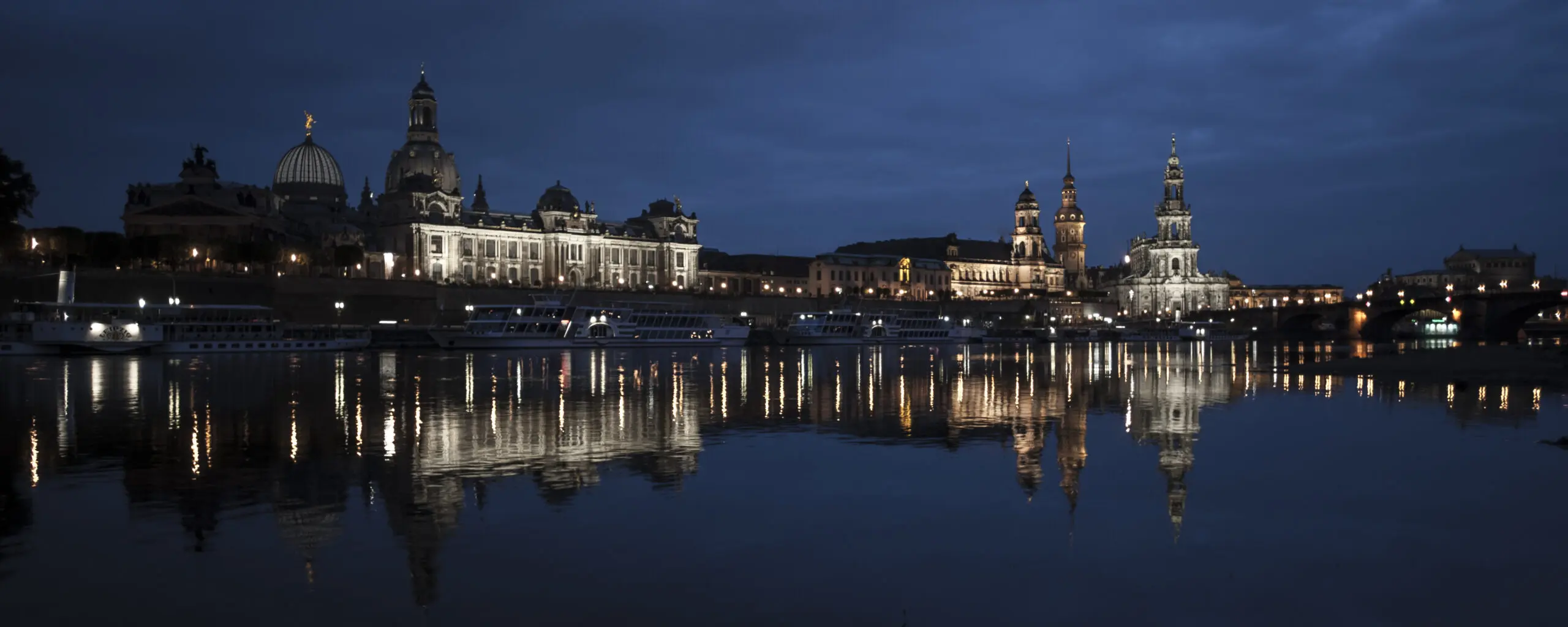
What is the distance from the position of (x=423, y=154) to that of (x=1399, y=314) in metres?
109

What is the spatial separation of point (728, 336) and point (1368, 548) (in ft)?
262

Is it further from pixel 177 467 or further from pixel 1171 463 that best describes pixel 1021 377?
pixel 177 467

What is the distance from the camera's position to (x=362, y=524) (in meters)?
13.8

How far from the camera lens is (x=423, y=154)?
444ft

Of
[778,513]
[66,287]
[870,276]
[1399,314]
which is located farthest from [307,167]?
[778,513]

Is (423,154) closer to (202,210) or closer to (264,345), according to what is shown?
(202,210)

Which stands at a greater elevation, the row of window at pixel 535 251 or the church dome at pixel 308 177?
the church dome at pixel 308 177

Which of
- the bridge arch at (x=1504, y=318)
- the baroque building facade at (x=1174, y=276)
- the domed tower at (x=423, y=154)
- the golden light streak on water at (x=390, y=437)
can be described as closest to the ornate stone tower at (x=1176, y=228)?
the baroque building facade at (x=1174, y=276)

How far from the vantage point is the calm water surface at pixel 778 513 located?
1060 cm

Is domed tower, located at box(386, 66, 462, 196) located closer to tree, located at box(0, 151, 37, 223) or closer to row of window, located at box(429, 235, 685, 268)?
row of window, located at box(429, 235, 685, 268)

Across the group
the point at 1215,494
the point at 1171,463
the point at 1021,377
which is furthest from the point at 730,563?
the point at 1021,377

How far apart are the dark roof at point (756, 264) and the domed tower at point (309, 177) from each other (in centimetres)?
4998

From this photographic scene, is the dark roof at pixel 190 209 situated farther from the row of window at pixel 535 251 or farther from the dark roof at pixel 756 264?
the dark roof at pixel 756 264

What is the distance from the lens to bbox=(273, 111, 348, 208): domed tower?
449 ft
